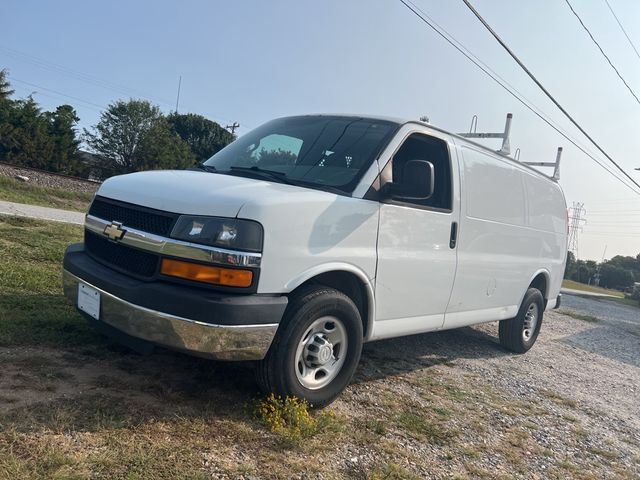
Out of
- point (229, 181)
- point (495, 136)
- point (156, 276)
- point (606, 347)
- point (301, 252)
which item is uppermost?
point (495, 136)

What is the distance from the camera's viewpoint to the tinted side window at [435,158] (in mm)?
4309

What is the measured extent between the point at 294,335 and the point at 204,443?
2.60ft

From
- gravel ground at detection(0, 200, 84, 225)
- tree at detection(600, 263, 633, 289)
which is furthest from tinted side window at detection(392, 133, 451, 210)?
tree at detection(600, 263, 633, 289)

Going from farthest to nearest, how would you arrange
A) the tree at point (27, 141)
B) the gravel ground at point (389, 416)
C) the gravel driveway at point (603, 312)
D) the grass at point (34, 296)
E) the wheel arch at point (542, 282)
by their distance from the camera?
the tree at point (27, 141)
the gravel driveway at point (603, 312)
the wheel arch at point (542, 282)
the grass at point (34, 296)
the gravel ground at point (389, 416)

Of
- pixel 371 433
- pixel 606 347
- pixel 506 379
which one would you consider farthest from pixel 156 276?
pixel 606 347

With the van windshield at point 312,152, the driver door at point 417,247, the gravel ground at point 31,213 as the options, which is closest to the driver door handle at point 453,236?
the driver door at point 417,247

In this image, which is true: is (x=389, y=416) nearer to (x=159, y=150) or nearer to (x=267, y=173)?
(x=267, y=173)

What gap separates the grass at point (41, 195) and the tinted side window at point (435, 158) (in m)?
14.3

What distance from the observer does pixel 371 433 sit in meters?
3.34

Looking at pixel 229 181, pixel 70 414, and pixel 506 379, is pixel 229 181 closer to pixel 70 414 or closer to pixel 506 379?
pixel 70 414

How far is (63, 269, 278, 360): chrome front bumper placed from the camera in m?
2.89

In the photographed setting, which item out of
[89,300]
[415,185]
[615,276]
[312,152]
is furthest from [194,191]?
[615,276]

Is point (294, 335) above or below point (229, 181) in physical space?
below

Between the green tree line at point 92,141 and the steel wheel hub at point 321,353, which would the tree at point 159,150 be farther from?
the steel wheel hub at point 321,353
